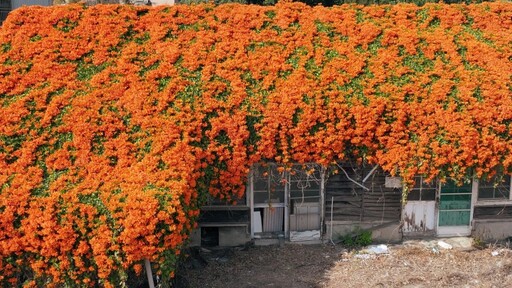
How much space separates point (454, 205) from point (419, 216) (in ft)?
3.15

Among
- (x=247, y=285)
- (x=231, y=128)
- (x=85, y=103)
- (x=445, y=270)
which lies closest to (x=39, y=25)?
(x=85, y=103)

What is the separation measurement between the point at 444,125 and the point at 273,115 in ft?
13.5

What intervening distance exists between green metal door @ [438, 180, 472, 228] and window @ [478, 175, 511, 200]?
13.9 inches

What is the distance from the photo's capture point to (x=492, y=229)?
13352mm

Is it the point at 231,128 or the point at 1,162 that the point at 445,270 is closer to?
the point at 231,128

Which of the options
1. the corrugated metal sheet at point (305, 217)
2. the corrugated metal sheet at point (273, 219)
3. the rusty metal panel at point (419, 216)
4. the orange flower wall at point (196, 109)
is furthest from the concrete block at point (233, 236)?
the rusty metal panel at point (419, 216)

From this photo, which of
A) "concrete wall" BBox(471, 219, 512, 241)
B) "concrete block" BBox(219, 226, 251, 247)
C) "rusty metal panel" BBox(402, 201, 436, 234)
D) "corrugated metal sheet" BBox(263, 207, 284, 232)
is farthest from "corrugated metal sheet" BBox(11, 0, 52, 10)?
"concrete wall" BBox(471, 219, 512, 241)

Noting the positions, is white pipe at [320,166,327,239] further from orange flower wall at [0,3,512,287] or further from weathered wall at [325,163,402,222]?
orange flower wall at [0,3,512,287]

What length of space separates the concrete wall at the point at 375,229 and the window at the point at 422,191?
0.83 meters

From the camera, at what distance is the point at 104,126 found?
11.4 m

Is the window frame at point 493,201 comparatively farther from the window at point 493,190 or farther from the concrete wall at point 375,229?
the concrete wall at point 375,229

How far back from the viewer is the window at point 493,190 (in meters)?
13.2

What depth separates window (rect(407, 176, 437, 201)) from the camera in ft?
43.2

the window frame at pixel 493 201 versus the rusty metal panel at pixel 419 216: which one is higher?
the window frame at pixel 493 201
